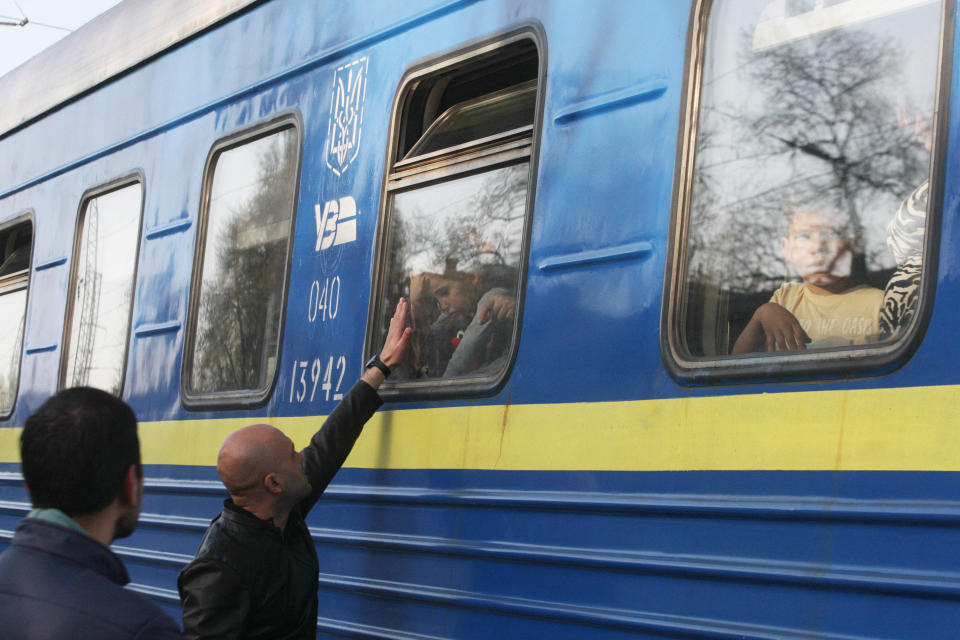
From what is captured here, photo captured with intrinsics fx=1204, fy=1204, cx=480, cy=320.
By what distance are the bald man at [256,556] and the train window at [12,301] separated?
3.17 m

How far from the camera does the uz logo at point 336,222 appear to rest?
12.3ft

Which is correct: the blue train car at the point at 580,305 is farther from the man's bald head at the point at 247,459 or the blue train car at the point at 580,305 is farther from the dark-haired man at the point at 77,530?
the dark-haired man at the point at 77,530

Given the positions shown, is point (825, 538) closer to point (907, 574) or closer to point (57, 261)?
point (907, 574)

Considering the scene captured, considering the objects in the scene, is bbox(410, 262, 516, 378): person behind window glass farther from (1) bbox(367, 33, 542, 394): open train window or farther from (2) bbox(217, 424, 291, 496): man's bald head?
(2) bbox(217, 424, 291, 496): man's bald head

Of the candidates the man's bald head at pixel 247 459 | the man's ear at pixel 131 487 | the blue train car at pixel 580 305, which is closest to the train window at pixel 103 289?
the blue train car at pixel 580 305

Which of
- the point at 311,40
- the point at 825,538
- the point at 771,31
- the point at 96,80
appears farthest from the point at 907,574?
the point at 96,80

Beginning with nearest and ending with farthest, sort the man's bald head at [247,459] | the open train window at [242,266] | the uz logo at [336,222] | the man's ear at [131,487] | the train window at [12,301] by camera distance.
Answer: the man's ear at [131,487] → the man's bald head at [247,459] → the uz logo at [336,222] → the open train window at [242,266] → the train window at [12,301]

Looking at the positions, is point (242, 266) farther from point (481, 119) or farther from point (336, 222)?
point (481, 119)

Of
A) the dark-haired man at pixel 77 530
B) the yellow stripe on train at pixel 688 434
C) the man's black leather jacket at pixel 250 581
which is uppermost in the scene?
the yellow stripe on train at pixel 688 434

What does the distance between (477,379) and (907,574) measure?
1.32 m

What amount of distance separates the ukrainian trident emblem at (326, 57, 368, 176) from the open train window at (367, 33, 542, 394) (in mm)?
209

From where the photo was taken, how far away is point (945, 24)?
2.28m

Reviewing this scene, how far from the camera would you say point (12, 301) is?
6.11 m

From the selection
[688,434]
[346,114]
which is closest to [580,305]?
[688,434]
